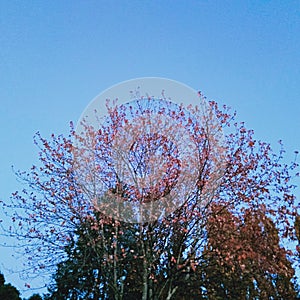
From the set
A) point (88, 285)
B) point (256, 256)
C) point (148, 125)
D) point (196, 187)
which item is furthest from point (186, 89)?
point (88, 285)

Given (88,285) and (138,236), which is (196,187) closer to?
(138,236)

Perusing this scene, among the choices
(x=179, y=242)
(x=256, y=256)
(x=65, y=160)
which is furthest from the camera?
(x=65, y=160)

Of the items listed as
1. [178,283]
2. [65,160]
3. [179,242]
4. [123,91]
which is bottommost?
[178,283]

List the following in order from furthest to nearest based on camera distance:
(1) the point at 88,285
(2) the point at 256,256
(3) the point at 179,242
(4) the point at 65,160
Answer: (1) the point at 88,285
(4) the point at 65,160
(3) the point at 179,242
(2) the point at 256,256

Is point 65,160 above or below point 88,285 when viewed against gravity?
above

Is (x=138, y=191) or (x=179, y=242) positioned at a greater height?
(x=138, y=191)

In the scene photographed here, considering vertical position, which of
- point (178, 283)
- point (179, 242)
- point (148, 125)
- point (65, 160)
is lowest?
point (178, 283)

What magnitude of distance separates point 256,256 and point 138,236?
2.97 meters

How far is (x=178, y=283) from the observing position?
390 inches

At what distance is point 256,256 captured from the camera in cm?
879

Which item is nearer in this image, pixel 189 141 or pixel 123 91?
pixel 189 141

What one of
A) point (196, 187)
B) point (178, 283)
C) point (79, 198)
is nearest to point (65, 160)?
point (79, 198)

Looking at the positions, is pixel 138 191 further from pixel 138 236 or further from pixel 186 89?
pixel 186 89

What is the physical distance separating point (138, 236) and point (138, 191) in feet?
3.89
